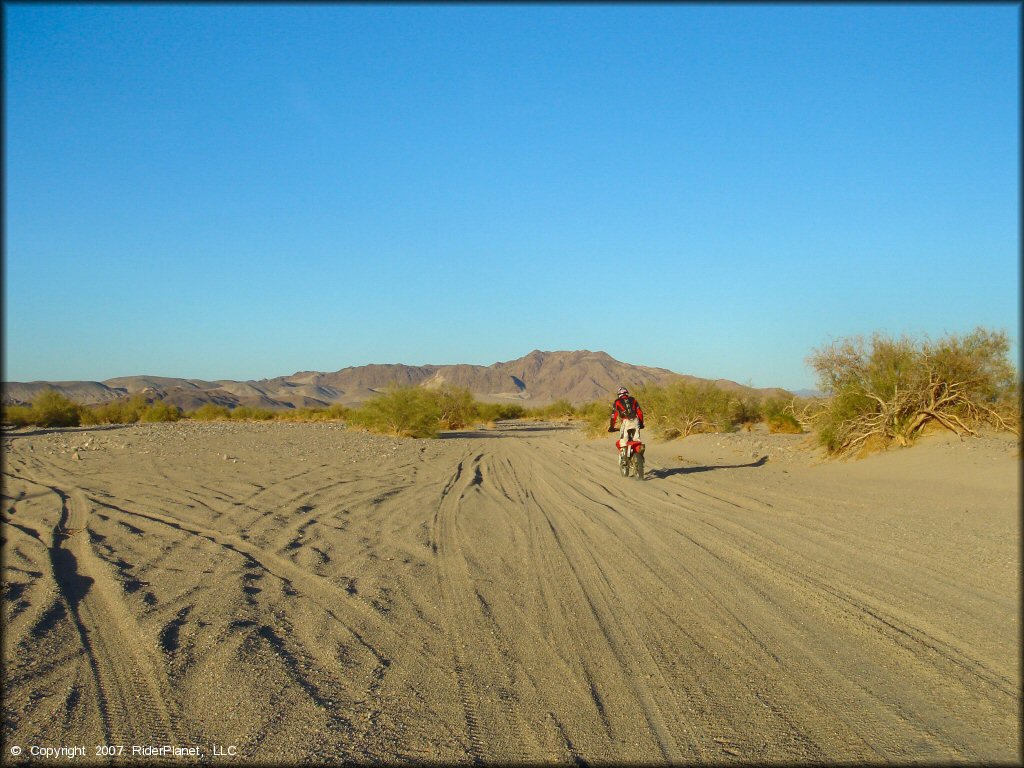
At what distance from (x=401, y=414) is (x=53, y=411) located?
29.0 meters

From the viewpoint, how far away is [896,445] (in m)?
18.7

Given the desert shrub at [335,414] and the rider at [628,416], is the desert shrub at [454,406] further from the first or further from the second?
the rider at [628,416]

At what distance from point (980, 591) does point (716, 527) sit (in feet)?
13.2

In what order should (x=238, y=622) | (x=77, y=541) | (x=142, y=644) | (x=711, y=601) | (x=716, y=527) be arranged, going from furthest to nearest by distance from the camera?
1. (x=716, y=527)
2. (x=77, y=541)
3. (x=711, y=601)
4. (x=238, y=622)
5. (x=142, y=644)

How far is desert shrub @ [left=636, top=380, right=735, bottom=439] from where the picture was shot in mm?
34531

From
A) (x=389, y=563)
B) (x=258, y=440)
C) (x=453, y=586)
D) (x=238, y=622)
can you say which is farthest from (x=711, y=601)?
(x=258, y=440)

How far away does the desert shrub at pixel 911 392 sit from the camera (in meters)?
17.5

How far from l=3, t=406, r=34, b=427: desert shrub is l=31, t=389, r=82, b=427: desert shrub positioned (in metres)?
0.29

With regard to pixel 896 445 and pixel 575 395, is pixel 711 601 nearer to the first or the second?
pixel 896 445

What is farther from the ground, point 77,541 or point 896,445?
point 896,445

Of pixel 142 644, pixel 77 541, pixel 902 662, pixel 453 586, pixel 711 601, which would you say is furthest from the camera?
pixel 77 541

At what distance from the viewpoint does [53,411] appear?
49.7m

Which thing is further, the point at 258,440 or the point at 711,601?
the point at 258,440

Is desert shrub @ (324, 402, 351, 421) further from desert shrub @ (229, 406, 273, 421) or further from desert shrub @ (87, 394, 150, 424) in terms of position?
desert shrub @ (87, 394, 150, 424)
